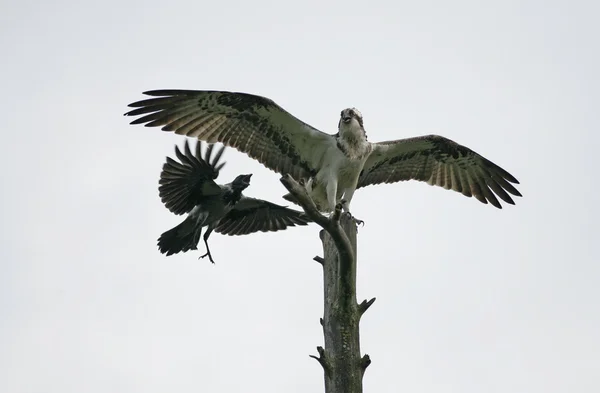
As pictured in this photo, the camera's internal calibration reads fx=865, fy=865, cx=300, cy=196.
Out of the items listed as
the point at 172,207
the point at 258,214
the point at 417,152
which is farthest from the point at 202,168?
the point at 417,152

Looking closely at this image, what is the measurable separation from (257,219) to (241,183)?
A: 1083 mm

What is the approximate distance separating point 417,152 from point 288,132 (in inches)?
69.5

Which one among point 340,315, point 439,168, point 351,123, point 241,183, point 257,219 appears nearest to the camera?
point 340,315

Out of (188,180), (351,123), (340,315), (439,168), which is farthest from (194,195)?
(340,315)

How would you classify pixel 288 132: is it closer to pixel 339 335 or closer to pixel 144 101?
pixel 144 101

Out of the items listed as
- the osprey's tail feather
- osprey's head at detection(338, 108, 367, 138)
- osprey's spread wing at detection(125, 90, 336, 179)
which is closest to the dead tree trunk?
osprey's head at detection(338, 108, 367, 138)

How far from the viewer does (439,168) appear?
11.2 m

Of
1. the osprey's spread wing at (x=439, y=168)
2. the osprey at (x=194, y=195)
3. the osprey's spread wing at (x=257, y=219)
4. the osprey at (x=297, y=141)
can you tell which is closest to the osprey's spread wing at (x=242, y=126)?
the osprey at (x=297, y=141)

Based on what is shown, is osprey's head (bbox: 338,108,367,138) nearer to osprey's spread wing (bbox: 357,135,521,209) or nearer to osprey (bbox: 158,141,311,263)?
osprey's spread wing (bbox: 357,135,521,209)

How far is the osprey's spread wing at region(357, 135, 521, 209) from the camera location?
10.6 meters

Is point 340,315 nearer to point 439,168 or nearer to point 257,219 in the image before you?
point 439,168

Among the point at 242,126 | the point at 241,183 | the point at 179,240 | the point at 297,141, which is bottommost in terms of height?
the point at 179,240

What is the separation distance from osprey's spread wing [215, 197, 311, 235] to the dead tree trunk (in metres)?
5.06

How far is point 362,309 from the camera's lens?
290 inches
